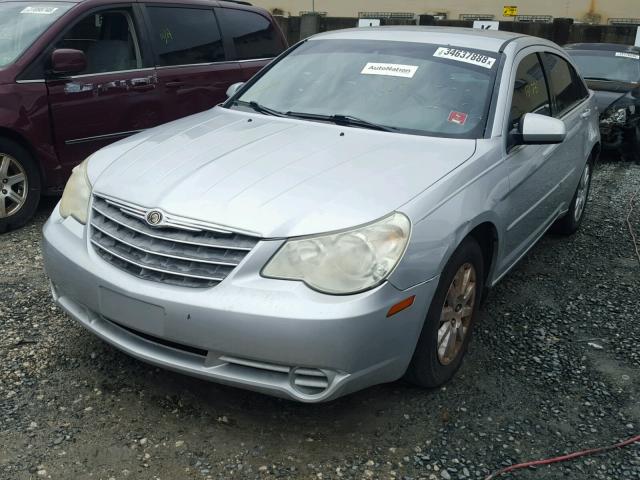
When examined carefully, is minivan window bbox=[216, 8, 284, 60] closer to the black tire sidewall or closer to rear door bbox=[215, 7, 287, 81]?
rear door bbox=[215, 7, 287, 81]

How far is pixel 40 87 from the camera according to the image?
4895 mm

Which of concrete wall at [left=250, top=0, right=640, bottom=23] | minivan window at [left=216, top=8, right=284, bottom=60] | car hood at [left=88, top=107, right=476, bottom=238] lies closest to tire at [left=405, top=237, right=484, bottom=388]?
car hood at [left=88, top=107, right=476, bottom=238]

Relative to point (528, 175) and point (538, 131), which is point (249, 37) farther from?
point (538, 131)

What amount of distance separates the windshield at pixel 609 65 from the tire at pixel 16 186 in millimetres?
7171

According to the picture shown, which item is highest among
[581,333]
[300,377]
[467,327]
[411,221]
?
[411,221]

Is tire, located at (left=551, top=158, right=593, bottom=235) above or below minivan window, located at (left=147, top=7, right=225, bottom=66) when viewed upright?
below

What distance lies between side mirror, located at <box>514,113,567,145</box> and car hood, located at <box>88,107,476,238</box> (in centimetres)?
35

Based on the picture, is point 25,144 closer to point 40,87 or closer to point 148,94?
point 40,87

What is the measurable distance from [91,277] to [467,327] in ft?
5.71

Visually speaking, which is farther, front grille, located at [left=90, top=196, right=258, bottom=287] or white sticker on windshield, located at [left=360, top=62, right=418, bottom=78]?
white sticker on windshield, located at [left=360, top=62, right=418, bottom=78]

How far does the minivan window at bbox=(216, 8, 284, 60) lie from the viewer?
21.3 feet

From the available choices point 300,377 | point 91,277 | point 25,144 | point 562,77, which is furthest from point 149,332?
point 562,77

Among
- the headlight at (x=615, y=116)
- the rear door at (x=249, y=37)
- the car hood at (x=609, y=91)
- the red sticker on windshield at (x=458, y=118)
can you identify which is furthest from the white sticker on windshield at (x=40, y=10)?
the headlight at (x=615, y=116)

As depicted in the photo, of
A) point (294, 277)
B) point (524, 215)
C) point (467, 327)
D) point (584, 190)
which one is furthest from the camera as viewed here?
point (584, 190)
